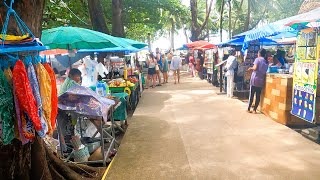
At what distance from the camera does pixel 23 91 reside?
2689mm

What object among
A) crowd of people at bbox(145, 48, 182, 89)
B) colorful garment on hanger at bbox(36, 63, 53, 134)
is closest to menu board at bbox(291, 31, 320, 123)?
colorful garment on hanger at bbox(36, 63, 53, 134)

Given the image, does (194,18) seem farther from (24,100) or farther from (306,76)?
(24,100)

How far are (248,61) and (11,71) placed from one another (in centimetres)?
985

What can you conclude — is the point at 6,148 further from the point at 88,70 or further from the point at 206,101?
the point at 206,101

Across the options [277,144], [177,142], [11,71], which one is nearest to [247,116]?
[277,144]

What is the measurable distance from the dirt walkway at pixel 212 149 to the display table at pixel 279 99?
0.28m

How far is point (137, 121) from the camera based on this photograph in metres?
7.71

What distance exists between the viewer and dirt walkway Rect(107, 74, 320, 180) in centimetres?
432

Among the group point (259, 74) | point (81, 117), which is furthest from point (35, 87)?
point (259, 74)

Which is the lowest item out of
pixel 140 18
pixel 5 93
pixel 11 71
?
pixel 5 93

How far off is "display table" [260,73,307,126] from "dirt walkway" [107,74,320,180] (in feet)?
0.92

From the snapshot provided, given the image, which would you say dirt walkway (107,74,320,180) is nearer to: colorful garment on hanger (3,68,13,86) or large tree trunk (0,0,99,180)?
large tree trunk (0,0,99,180)

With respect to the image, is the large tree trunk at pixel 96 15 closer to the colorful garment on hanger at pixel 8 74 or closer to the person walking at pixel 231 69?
the person walking at pixel 231 69

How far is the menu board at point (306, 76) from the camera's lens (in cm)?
580
